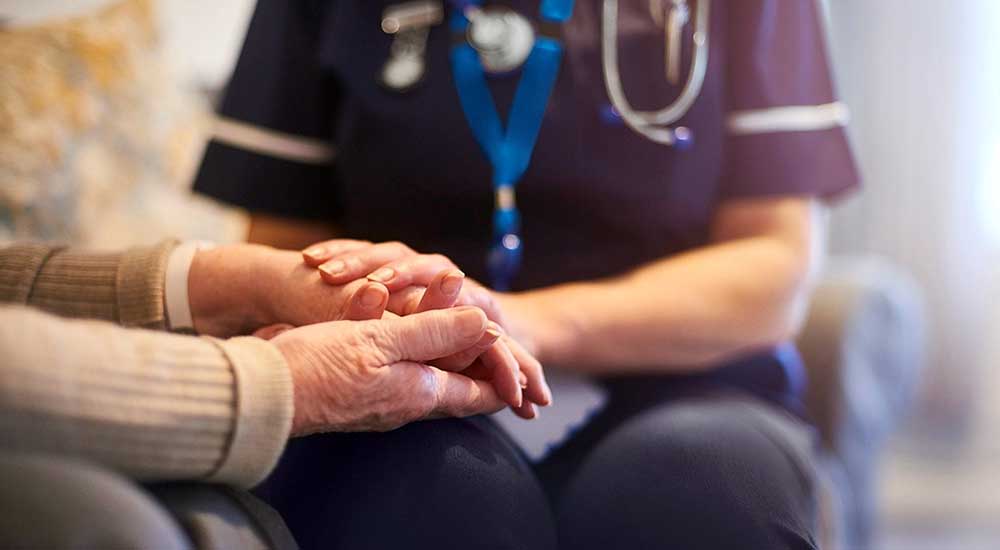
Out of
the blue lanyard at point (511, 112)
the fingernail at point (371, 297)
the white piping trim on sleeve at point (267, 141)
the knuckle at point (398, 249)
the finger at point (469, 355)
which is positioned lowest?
the finger at point (469, 355)

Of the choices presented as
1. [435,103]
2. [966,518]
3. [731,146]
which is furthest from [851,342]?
[966,518]

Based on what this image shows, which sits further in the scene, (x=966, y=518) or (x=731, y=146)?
(x=966, y=518)

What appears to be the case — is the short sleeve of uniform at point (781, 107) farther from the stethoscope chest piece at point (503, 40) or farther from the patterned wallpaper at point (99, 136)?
the patterned wallpaper at point (99, 136)

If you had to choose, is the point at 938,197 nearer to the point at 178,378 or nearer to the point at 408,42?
the point at 408,42

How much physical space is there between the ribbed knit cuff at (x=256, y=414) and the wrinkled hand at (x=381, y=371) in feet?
0.06

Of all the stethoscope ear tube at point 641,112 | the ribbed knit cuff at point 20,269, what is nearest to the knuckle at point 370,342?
the ribbed knit cuff at point 20,269

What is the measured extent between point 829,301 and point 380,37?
0.60 metres

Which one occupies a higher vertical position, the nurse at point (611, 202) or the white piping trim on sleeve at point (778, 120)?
Result: the white piping trim on sleeve at point (778, 120)

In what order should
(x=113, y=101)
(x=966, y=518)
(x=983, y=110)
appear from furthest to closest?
(x=983, y=110) → (x=966, y=518) → (x=113, y=101)

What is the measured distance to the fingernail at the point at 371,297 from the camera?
0.55 meters

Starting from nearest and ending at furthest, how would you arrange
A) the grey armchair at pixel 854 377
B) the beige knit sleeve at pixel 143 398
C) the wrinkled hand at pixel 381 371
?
the beige knit sleeve at pixel 143 398 < the wrinkled hand at pixel 381 371 < the grey armchair at pixel 854 377

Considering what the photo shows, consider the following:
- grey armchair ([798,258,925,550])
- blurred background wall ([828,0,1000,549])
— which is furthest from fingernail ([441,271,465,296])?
blurred background wall ([828,0,1000,549])

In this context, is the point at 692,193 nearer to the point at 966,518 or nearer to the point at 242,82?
the point at 242,82

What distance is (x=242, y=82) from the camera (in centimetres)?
85
